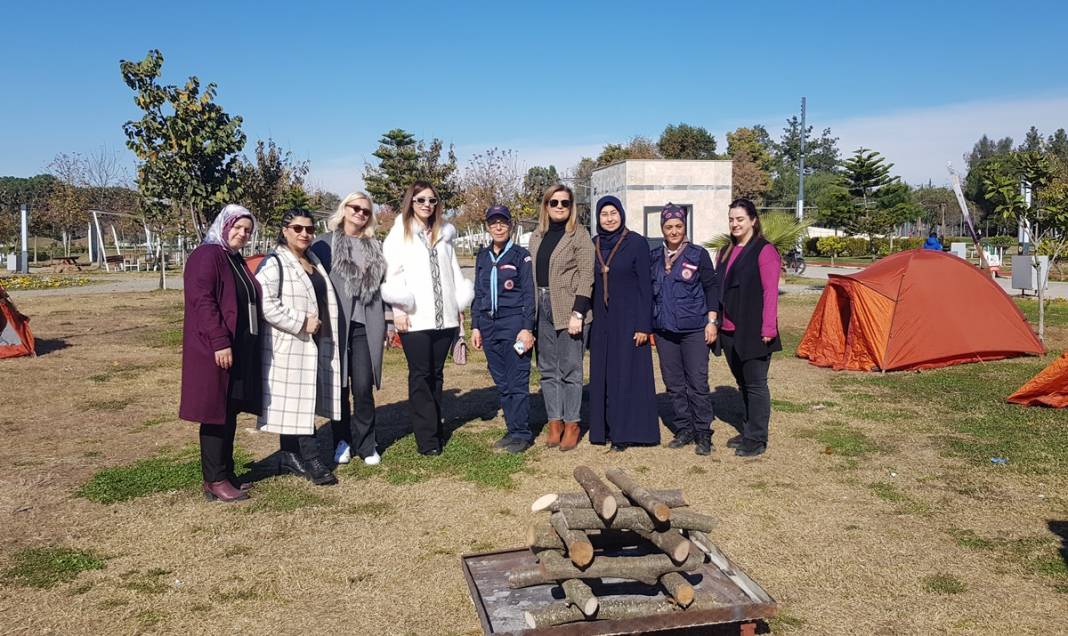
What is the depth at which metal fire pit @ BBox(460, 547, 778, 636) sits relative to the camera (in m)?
Answer: 3.01

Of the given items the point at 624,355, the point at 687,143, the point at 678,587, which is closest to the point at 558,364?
the point at 624,355

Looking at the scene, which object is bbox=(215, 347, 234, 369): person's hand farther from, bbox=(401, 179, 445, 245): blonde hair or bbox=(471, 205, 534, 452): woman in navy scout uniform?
bbox=(471, 205, 534, 452): woman in navy scout uniform

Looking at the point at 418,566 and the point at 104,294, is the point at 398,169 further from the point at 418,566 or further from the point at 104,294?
the point at 418,566

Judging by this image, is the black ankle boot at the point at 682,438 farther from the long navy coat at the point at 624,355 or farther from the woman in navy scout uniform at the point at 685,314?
the long navy coat at the point at 624,355

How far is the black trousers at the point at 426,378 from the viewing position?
5.86m

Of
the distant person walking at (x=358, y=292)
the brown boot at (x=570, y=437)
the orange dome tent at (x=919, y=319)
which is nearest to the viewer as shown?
the distant person walking at (x=358, y=292)

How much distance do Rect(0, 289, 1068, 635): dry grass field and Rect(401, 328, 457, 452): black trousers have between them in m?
0.20

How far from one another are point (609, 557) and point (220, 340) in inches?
104

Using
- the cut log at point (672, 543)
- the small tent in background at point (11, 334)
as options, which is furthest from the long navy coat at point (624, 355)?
the small tent in background at point (11, 334)

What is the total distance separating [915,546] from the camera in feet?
14.2

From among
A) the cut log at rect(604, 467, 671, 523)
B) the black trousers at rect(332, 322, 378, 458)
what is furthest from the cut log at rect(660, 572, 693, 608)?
the black trousers at rect(332, 322, 378, 458)

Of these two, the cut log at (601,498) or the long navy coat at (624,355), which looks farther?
the long navy coat at (624,355)

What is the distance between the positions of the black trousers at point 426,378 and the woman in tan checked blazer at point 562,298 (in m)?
0.72

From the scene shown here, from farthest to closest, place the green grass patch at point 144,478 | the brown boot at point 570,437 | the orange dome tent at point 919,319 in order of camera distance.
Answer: the orange dome tent at point 919,319 → the brown boot at point 570,437 → the green grass patch at point 144,478
